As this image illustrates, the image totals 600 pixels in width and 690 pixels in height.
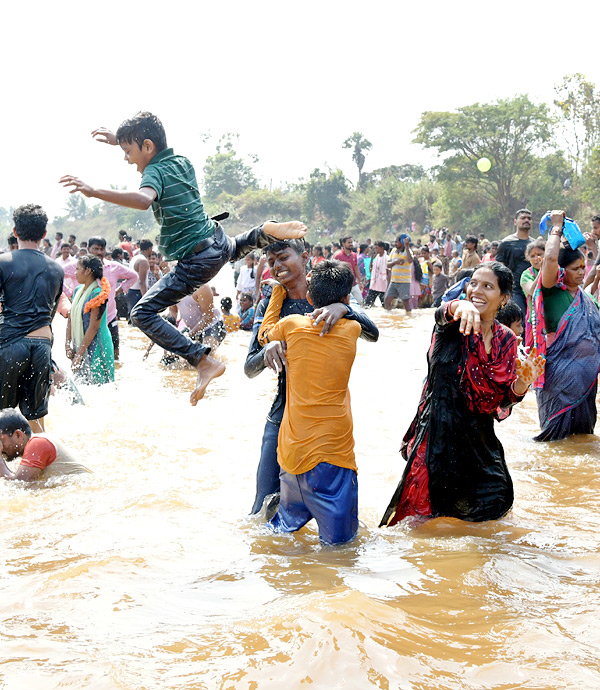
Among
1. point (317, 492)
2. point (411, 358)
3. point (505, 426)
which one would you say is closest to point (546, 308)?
point (505, 426)

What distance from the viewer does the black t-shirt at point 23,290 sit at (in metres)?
5.89

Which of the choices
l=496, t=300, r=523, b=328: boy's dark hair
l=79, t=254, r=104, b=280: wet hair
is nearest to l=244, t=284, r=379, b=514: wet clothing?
l=496, t=300, r=523, b=328: boy's dark hair

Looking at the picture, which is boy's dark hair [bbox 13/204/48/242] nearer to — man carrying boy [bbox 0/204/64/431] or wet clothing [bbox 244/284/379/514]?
man carrying boy [bbox 0/204/64/431]

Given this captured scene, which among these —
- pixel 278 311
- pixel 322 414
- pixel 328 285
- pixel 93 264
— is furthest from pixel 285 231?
pixel 93 264

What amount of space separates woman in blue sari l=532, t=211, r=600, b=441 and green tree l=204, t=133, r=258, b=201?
8805 centimetres

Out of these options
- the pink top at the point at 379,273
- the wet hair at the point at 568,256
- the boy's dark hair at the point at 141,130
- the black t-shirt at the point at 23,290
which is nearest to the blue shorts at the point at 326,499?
the boy's dark hair at the point at 141,130

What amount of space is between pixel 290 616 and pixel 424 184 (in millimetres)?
54907

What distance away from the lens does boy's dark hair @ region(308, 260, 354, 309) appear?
380 centimetres

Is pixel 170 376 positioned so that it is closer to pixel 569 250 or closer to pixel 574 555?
pixel 569 250

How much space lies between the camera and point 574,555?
4.07 m

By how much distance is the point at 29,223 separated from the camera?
19.4ft

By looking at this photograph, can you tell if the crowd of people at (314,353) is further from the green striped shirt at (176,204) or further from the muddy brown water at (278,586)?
the muddy brown water at (278,586)

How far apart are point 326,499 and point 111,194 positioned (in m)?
1.95

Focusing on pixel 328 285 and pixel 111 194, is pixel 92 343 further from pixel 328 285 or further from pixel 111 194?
pixel 328 285
